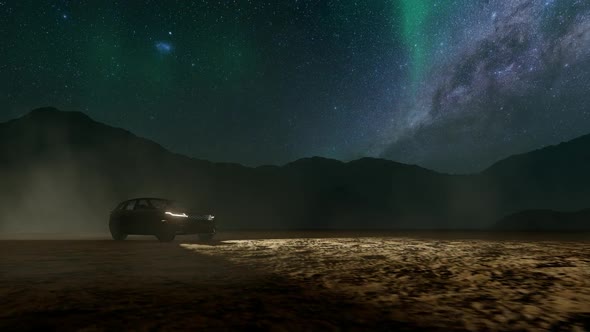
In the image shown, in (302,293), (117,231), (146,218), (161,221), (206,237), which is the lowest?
(302,293)

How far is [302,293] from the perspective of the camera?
21.5ft

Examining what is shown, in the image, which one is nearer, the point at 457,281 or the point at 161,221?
the point at 457,281

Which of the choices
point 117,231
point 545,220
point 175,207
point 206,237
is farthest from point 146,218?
point 545,220

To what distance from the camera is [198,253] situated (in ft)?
42.7

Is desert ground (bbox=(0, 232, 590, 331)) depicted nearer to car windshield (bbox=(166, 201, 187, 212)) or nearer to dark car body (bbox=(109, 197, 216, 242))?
dark car body (bbox=(109, 197, 216, 242))

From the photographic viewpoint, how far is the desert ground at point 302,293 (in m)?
4.88

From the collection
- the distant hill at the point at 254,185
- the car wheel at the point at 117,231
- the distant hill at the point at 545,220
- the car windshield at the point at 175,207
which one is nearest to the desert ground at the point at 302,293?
the car windshield at the point at 175,207

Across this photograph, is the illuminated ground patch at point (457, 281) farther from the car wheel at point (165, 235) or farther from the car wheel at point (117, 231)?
the car wheel at point (117, 231)

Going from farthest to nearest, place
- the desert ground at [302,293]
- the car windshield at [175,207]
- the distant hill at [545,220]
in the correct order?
the distant hill at [545,220] < the car windshield at [175,207] < the desert ground at [302,293]

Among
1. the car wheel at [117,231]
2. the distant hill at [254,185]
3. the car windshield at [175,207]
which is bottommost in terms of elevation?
the car wheel at [117,231]

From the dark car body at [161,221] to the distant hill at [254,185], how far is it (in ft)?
170

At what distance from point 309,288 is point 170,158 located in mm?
100098

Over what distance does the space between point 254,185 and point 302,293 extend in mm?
102314

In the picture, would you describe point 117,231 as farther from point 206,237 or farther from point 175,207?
point 206,237
